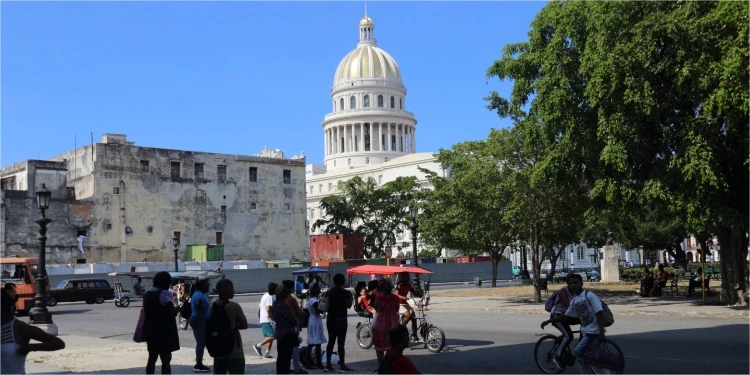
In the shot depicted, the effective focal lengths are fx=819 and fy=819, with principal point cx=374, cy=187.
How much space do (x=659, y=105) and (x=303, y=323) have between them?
14339 mm

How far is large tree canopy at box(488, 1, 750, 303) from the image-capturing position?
70.2 ft

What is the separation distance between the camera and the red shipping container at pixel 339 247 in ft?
232

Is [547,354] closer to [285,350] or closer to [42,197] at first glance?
[285,350]

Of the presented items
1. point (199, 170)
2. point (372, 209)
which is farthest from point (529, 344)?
point (372, 209)

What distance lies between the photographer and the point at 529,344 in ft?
55.1

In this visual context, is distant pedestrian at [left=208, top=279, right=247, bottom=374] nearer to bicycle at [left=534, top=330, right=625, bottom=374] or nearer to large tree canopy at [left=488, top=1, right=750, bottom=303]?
bicycle at [left=534, top=330, right=625, bottom=374]

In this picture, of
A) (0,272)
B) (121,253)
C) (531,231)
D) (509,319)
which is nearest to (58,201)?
(121,253)

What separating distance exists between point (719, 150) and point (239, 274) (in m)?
39.6

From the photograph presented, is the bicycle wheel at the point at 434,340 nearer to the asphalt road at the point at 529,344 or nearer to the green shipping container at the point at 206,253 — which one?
the asphalt road at the point at 529,344

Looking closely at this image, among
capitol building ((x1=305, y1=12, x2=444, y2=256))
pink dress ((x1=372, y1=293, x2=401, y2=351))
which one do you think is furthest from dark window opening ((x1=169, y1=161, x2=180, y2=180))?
capitol building ((x1=305, y1=12, x2=444, y2=256))

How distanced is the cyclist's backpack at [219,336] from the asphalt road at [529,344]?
16.5 feet

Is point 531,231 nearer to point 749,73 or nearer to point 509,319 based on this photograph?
point 509,319

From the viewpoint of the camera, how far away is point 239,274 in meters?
56.8

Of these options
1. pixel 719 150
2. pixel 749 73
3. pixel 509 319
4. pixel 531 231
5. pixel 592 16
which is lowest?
pixel 509 319
